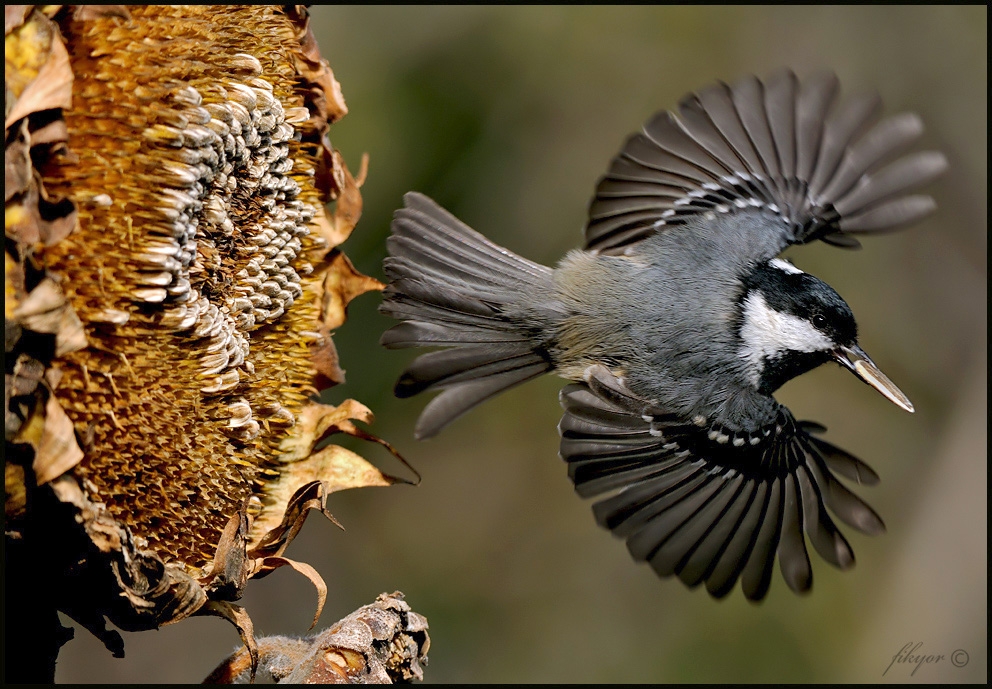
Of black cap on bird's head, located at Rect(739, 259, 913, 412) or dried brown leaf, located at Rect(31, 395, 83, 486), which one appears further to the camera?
black cap on bird's head, located at Rect(739, 259, 913, 412)

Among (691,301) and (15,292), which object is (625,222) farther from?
(15,292)

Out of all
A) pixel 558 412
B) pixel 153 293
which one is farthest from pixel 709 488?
pixel 558 412

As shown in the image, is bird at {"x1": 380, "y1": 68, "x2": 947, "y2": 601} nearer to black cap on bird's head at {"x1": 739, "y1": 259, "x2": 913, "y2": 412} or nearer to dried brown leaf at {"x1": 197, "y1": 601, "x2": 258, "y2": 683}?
black cap on bird's head at {"x1": 739, "y1": 259, "x2": 913, "y2": 412}

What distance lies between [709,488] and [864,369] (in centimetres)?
72

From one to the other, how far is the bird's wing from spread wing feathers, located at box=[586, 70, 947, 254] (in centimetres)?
79

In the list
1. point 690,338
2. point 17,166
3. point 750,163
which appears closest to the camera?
point 17,166

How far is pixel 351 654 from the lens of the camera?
2139 millimetres

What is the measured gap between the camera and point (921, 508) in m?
6.55

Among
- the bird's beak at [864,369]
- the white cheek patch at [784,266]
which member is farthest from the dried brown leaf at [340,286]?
the bird's beak at [864,369]

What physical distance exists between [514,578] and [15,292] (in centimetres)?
503

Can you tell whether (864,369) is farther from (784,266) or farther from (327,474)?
(327,474)

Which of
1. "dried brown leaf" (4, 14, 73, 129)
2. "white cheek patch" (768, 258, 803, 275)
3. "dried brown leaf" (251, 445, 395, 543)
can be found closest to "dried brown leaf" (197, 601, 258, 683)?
"dried brown leaf" (251, 445, 395, 543)

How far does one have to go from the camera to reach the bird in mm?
3373

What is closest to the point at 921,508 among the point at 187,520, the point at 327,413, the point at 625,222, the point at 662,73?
the point at 662,73
